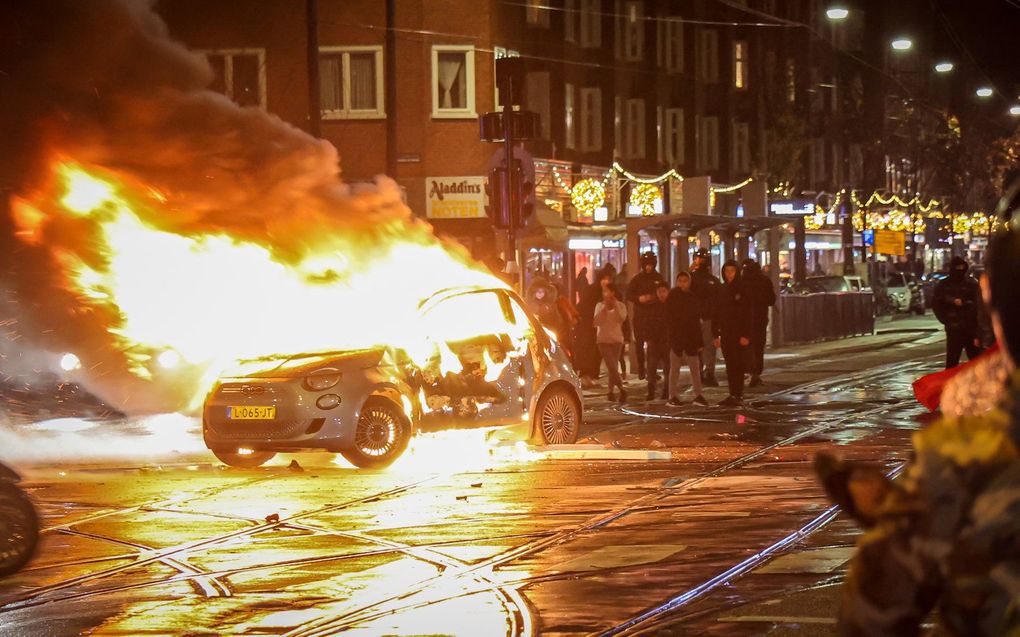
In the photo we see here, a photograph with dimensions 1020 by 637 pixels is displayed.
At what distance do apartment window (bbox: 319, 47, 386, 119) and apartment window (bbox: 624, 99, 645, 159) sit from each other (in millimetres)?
12038

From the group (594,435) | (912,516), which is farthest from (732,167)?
(912,516)

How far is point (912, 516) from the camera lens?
97.6 inches

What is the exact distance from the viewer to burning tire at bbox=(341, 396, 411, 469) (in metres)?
14.5

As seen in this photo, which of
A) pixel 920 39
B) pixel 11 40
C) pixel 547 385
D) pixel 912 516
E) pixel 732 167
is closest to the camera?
pixel 912 516

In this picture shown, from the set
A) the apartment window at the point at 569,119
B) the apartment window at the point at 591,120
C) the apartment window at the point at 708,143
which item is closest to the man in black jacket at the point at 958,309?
the apartment window at the point at 569,119

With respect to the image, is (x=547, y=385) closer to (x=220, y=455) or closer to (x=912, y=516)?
(x=220, y=455)

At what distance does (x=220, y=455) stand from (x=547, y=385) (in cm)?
323

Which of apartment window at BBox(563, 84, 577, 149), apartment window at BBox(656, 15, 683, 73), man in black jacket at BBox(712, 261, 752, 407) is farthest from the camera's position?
apartment window at BBox(656, 15, 683, 73)

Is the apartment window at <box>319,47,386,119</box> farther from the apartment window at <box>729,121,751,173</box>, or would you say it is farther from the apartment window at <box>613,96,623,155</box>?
the apartment window at <box>729,121,751,173</box>

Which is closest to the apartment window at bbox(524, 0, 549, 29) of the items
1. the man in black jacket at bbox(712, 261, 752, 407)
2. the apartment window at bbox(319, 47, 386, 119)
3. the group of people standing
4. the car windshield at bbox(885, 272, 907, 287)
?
the apartment window at bbox(319, 47, 386, 119)

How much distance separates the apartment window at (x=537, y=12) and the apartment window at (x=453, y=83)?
3327mm

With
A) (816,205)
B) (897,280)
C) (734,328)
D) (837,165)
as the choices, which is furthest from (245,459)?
(837,165)

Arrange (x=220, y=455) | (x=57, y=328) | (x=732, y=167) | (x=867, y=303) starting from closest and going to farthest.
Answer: (x=220, y=455)
(x=57, y=328)
(x=867, y=303)
(x=732, y=167)

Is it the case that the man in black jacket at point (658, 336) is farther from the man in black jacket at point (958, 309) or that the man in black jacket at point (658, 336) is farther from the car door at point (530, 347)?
the car door at point (530, 347)
